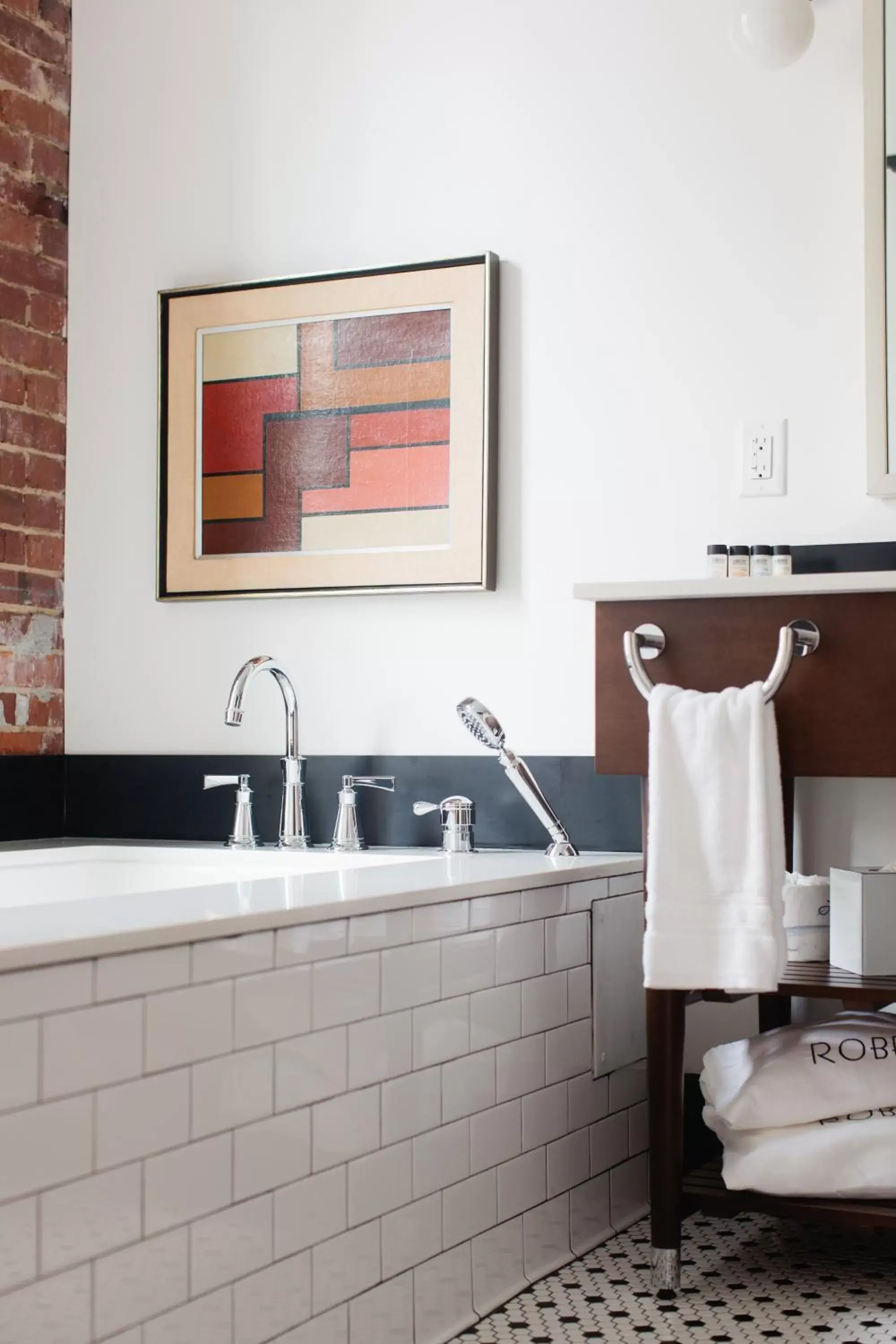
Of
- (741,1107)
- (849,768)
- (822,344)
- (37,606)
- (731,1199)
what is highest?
(822,344)

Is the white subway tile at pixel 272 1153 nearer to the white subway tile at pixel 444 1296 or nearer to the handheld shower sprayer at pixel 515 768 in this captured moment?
the white subway tile at pixel 444 1296

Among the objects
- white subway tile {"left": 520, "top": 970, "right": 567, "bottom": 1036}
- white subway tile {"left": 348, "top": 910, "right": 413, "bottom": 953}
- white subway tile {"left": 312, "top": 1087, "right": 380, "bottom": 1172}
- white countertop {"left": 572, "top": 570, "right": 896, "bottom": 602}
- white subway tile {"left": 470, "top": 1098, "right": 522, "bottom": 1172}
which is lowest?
white subway tile {"left": 470, "top": 1098, "right": 522, "bottom": 1172}

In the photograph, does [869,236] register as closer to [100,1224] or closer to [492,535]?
[492,535]

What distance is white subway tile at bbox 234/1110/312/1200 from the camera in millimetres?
1382

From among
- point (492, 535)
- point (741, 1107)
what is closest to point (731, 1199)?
point (741, 1107)

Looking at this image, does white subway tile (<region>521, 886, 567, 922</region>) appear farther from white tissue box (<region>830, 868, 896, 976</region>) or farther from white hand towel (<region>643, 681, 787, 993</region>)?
white tissue box (<region>830, 868, 896, 976</region>)

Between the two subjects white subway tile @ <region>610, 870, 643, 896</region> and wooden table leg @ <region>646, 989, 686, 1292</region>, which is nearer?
wooden table leg @ <region>646, 989, 686, 1292</region>

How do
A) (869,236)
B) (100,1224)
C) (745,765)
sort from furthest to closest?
1. (869,236)
2. (745,765)
3. (100,1224)

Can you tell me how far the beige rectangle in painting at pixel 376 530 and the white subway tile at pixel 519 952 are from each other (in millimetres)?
806

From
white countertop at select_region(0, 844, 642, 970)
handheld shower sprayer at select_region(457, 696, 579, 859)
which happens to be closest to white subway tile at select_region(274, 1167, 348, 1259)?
white countertop at select_region(0, 844, 642, 970)

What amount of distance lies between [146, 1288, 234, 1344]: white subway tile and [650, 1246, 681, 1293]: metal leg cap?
2.33ft

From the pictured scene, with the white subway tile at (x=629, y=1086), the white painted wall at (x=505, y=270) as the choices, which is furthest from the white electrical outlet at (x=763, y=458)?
the white subway tile at (x=629, y=1086)

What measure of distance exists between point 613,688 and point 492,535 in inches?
24.3

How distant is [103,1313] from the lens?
3.98 feet
